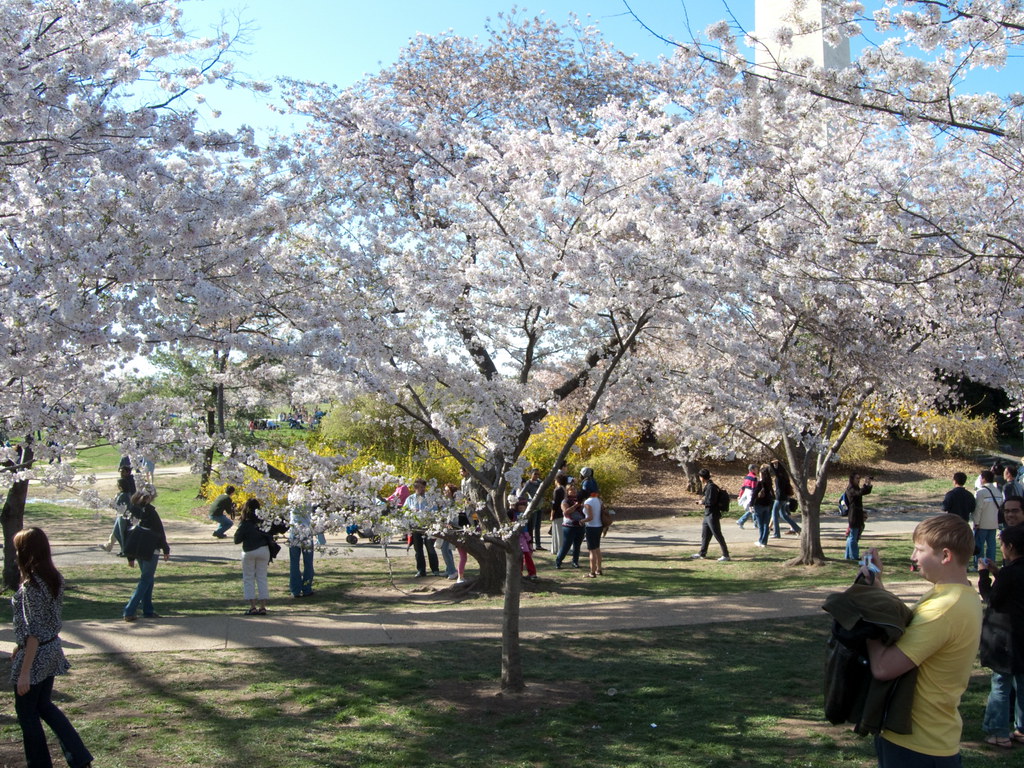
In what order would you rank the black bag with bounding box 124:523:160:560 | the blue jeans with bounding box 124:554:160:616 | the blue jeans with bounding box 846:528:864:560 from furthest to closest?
the blue jeans with bounding box 846:528:864:560
the black bag with bounding box 124:523:160:560
the blue jeans with bounding box 124:554:160:616

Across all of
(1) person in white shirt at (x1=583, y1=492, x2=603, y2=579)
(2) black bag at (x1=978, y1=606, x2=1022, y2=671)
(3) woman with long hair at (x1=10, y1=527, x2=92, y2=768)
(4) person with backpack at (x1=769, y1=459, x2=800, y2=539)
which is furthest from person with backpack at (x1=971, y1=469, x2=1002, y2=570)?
(3) woman with long hair at (x1=10, y1=527, x2=92, y2=768)

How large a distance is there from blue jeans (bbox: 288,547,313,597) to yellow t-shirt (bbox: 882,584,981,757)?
9.21m

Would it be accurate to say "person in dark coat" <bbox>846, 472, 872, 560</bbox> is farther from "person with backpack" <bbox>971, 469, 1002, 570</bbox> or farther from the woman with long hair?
the woman with long hair

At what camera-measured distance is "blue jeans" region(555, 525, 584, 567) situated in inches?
538

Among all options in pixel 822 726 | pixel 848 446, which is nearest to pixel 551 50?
pixel 822 726

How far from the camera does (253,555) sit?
10.0 metres

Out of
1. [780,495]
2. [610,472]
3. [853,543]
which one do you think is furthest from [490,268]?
[610,472]

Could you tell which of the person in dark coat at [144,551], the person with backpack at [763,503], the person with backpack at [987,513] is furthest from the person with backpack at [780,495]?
the person in dark coat at [144,551]

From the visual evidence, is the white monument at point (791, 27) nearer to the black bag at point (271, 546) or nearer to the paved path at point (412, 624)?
the paved path at point (412, 624)

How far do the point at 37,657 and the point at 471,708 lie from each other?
9.55 feet

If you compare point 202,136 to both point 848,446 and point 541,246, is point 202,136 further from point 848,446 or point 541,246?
point 848,446

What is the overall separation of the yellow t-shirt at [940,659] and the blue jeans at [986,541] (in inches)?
392

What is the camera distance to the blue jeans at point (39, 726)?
4.77 metres

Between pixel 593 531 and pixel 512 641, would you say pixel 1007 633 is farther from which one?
pixel 593 531
